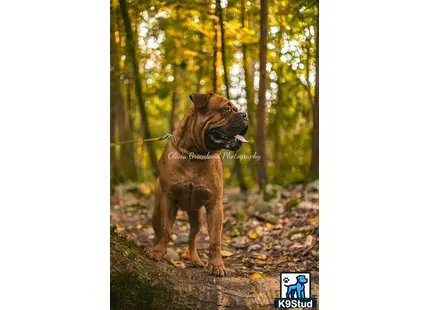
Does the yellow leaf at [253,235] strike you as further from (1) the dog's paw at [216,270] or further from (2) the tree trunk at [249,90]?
(1) the dog's paw at [216,270]

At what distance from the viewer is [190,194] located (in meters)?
4.27

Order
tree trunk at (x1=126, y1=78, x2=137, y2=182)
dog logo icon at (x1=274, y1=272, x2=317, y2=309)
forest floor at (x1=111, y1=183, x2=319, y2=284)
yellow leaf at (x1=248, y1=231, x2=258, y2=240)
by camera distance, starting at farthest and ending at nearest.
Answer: tree trunk at (x1=126, y1=78, x2=137, y2=182) → yellow leaf at (x1=248, y1=231, x2=258, y2=240) → forest floor at (x1=111, y1=183, x2=319, y2=284) → dog logo icon at (x1=274, y1=272, x2=317, y2=309)

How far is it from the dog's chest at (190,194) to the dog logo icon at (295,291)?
0.91m

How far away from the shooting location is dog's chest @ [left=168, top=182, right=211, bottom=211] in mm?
4234

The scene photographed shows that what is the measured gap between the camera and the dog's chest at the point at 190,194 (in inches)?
167

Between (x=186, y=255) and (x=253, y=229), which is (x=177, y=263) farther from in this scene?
(x=253, y=229)

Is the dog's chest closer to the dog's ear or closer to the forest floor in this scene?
the forest floor

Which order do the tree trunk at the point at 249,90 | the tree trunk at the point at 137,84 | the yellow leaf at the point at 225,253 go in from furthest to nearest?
the tree trunk at the point at 249,90, the tree trunk at the point at 137,84, the yellow leaf at the point at 225,253

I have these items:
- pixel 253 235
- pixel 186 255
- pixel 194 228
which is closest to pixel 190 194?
pixel 194 228

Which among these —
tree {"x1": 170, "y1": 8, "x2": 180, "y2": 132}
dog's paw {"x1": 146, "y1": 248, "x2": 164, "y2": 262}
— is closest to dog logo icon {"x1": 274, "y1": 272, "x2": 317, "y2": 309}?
dog's paw {"x1": 146, "y1": 248, "x2": 164, "y2": 262}

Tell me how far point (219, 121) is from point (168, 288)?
4.49ft

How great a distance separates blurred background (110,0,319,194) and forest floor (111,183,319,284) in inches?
7.4

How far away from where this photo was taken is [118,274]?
154 inches

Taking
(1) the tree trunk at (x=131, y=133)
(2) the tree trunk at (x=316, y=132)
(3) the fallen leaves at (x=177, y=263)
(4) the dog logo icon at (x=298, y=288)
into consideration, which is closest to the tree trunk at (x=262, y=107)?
(2) the tree trunk at (x=316, y=132)
